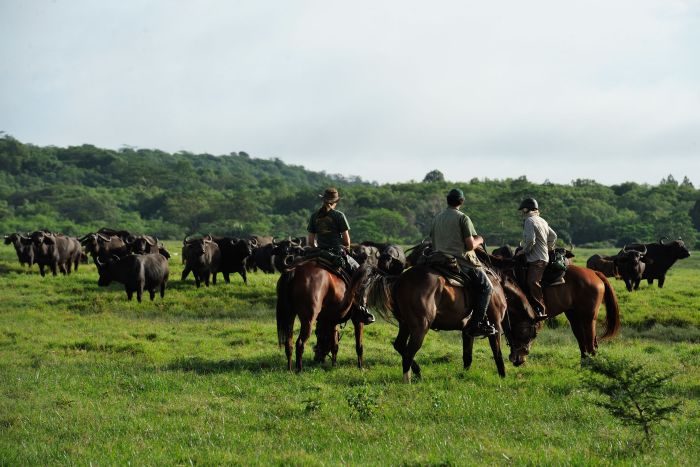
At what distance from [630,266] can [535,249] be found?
53.7 feet

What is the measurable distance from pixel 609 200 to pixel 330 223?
339 feet

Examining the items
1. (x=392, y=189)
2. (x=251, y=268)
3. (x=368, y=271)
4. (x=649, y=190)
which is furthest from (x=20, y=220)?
(x=368, y=271)

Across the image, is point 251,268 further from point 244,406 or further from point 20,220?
point 20,220

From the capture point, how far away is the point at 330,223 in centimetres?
1342

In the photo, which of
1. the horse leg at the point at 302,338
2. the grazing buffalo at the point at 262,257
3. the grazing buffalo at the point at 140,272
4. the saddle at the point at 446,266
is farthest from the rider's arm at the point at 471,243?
the grazing buffalo at the point at 262,257

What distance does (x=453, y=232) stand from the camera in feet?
39.5

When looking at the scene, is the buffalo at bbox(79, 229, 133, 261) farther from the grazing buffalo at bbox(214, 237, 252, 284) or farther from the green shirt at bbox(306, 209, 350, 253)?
the green shirt at bbox(306, 209, 350, 253)

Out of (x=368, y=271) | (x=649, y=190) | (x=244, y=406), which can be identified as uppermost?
(x=649, y=190)

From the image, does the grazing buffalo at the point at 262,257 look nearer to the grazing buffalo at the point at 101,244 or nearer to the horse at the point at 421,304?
the grazing buffalo at the point at 101,244

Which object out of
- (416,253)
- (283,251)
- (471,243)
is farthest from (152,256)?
(471,243)

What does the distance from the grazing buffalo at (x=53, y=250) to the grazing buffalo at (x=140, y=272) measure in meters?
7.57

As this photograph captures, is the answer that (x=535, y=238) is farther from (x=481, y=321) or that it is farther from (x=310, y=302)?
(x=310, y=302)

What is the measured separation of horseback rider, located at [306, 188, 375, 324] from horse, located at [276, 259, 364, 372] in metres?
0.26

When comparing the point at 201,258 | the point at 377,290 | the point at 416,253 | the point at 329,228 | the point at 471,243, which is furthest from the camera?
the point at 201,258
